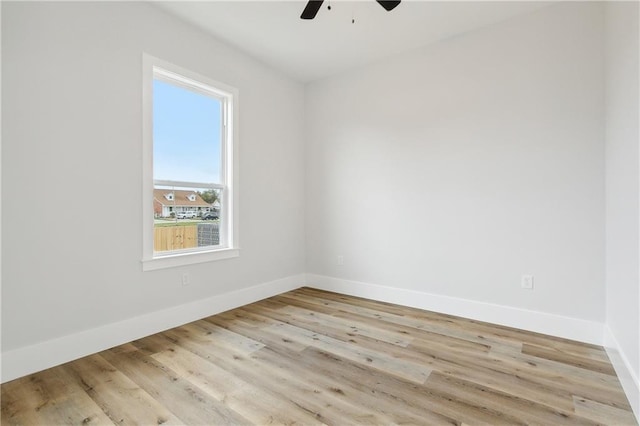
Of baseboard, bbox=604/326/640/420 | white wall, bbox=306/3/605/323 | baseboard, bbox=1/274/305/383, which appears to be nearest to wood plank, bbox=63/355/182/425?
baseboard, bbox=1/274/305/383

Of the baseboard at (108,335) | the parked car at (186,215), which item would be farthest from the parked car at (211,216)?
the baseboard at (108,335)

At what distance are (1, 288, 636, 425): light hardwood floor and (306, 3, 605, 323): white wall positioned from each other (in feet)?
2.09

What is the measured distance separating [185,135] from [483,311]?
3405 millimetres

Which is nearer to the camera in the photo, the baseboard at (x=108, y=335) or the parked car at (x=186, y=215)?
the baseboard at (x=108, y=335)

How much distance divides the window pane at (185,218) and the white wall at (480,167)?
4.88 feet

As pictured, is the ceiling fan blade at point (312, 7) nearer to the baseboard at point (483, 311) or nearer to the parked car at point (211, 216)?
the parked car at point (211, 216)

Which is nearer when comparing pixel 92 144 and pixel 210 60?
pixel 92 144

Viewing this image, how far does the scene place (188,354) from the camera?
7.52 feet

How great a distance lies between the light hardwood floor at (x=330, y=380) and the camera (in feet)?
5.31

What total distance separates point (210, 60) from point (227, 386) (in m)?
2.97

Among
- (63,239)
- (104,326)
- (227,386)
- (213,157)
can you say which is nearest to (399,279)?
(227,386)

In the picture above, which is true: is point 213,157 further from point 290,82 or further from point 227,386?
point 227,386

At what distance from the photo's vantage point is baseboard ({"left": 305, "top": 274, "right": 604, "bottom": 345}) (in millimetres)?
2537

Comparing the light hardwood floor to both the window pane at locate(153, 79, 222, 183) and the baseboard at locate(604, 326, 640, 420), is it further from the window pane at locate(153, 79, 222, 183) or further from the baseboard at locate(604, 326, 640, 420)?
the window pane at locate(153, 79, 222, 183)
